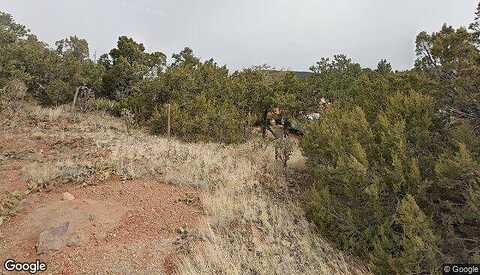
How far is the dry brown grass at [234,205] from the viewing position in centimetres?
521

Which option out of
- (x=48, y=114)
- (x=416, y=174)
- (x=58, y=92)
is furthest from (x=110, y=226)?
(x=58, y=92)

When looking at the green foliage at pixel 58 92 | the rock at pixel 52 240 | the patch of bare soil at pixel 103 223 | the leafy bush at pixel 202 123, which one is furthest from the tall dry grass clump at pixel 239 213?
the green foliage at pixel 58 92

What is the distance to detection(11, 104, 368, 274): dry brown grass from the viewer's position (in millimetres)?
5211

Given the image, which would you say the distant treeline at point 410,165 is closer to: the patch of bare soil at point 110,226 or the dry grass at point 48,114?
the patch of bare soil at point 110,226

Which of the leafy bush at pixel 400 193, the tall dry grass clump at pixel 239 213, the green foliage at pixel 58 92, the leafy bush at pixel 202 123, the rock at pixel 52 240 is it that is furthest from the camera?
the green foliage at pixel 58 92

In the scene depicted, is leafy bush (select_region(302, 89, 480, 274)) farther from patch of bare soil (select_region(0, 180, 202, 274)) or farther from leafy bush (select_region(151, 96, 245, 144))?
leafy bush (select_region(151, 96, 245, 144))

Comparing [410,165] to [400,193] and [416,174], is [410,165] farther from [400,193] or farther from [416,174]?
[400,193]

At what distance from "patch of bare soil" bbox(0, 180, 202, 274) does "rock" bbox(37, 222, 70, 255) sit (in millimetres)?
87

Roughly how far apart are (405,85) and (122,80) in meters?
15.2

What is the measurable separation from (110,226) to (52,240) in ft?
2.69

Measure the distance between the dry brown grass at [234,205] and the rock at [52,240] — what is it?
1.82m

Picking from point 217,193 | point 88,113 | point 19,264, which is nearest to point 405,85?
point 217,193

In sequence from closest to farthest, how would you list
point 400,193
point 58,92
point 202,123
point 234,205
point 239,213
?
1. point 400,193
2. point 239,213
3. point 234,205
4. point 202,123
5. point 58,92

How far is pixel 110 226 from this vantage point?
5992mm
